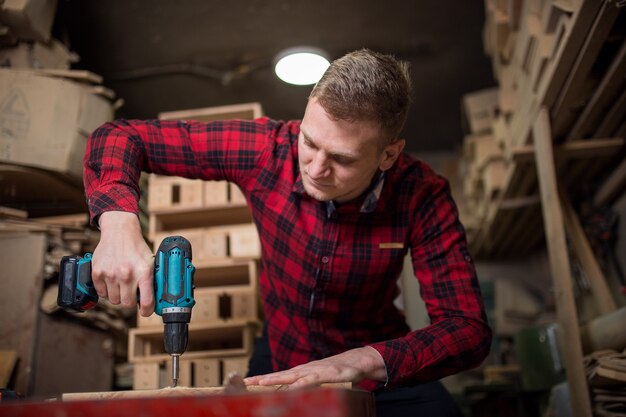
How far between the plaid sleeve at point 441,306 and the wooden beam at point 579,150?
153 centimetres

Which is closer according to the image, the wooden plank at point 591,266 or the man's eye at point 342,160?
the man's eye at point 342,160

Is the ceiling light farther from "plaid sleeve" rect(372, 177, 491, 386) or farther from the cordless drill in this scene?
the cordless drill

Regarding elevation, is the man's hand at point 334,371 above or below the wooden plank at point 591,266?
below

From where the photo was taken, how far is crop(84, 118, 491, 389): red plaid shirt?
203cm

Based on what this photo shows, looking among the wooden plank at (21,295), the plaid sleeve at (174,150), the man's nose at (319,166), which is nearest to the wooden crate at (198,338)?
the wooden plank at (21,295)

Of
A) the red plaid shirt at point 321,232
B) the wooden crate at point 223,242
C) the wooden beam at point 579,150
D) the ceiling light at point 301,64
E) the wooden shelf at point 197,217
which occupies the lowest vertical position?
the red plaid shirt at point 321,232

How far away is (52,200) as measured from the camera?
3.46m

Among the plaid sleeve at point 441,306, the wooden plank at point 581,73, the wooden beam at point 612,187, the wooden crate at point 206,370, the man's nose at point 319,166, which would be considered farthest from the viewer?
the wooden beam at point 612,187

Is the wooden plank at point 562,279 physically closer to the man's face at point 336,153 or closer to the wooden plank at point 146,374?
the man's face at point 336,153

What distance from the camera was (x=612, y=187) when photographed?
382 centimetres

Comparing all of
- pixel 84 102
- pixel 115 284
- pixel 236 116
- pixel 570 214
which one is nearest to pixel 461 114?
pixel 570 214

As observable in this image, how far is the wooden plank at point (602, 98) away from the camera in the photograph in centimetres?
266

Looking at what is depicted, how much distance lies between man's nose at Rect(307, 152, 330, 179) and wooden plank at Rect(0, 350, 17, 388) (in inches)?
79.0

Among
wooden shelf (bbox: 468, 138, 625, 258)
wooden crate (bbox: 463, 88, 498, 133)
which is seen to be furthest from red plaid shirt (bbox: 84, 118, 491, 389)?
wooden crate (bbox: 463, 88, 498, 133)
